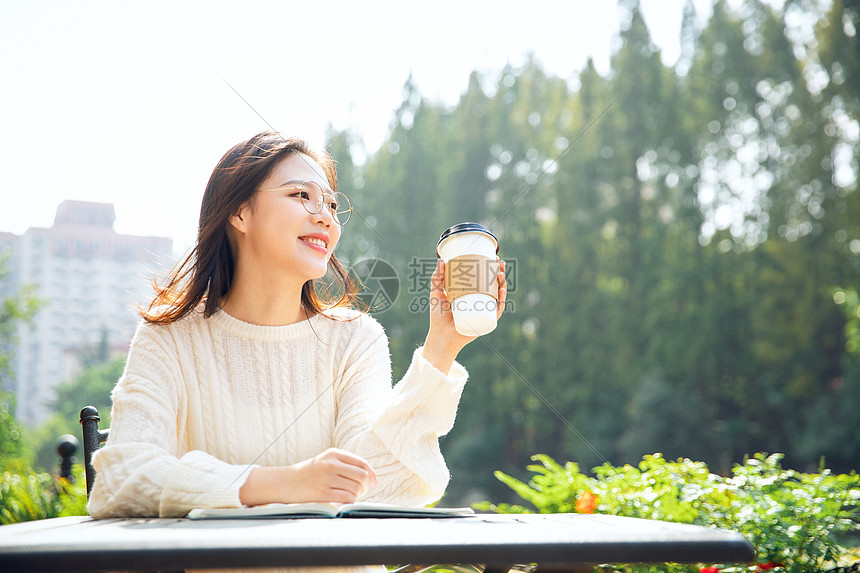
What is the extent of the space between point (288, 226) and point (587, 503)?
5.32 ft

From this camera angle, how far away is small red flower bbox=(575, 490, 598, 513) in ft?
8.13

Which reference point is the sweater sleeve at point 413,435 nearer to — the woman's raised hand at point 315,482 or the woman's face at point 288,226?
the woman's raised hand at point 315,482

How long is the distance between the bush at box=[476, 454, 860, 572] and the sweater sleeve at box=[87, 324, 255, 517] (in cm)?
169

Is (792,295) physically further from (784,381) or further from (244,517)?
(244,517)

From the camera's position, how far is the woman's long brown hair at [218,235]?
1466 mm

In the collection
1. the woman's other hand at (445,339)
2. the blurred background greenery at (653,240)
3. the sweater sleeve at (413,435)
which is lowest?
the sweater sleeve at (413,435)

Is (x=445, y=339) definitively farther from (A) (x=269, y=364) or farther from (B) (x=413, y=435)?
(A) (x=269, y=364)

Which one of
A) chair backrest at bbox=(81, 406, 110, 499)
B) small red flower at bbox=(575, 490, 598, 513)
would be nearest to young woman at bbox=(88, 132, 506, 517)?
chair backrest at bbox=(81, 406, 110, 499)

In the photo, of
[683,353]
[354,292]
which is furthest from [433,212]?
[354,292]

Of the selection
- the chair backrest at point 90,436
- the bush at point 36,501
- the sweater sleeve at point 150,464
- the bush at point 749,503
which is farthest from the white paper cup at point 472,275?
the bush at point 36,501

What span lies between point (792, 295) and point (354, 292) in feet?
34.3

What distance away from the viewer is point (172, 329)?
4.56ft

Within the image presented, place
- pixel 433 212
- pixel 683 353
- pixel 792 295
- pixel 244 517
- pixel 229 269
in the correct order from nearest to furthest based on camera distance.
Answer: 1. pixel 244 517
2. pixel 229 269
3. pixel 792 295
4. pixel 683 353
5. pixel 433 212

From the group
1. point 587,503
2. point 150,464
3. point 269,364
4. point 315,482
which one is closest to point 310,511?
point 315,482
